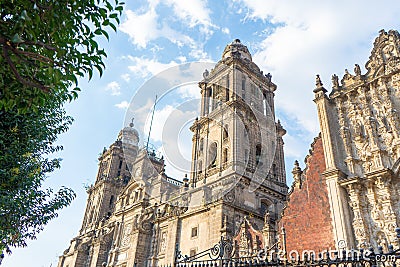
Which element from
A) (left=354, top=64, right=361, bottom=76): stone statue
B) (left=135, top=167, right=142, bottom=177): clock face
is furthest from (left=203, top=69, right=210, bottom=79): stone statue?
(left=354, top=64, right=361, bottom=76): stone statue

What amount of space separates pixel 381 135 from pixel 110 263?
28.2m

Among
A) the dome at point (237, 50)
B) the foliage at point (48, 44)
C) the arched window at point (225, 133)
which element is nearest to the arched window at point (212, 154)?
the arched window at point (225, 133)

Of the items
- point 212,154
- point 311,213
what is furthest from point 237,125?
point 311,213

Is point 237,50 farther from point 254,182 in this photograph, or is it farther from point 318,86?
point 318,86

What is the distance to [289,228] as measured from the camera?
14.3 meters

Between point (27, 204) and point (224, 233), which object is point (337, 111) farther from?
point (27, 204)

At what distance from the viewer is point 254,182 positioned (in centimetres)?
2478

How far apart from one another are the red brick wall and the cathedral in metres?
0.05

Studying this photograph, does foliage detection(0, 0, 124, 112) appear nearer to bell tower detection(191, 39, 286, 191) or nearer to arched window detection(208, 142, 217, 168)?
bell tower detection(191, 39, 286, 191)

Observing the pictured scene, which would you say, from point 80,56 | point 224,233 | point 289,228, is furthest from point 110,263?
point 80,56

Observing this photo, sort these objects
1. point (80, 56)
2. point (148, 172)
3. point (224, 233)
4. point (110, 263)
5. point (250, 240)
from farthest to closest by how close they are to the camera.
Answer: point (148, 172), point (110, 263), point (224, 233), point (250, 240), point (80, 56)

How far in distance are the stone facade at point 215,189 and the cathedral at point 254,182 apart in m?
0.10

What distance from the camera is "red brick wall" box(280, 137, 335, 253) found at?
513 inches

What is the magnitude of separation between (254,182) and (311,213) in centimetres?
1103
